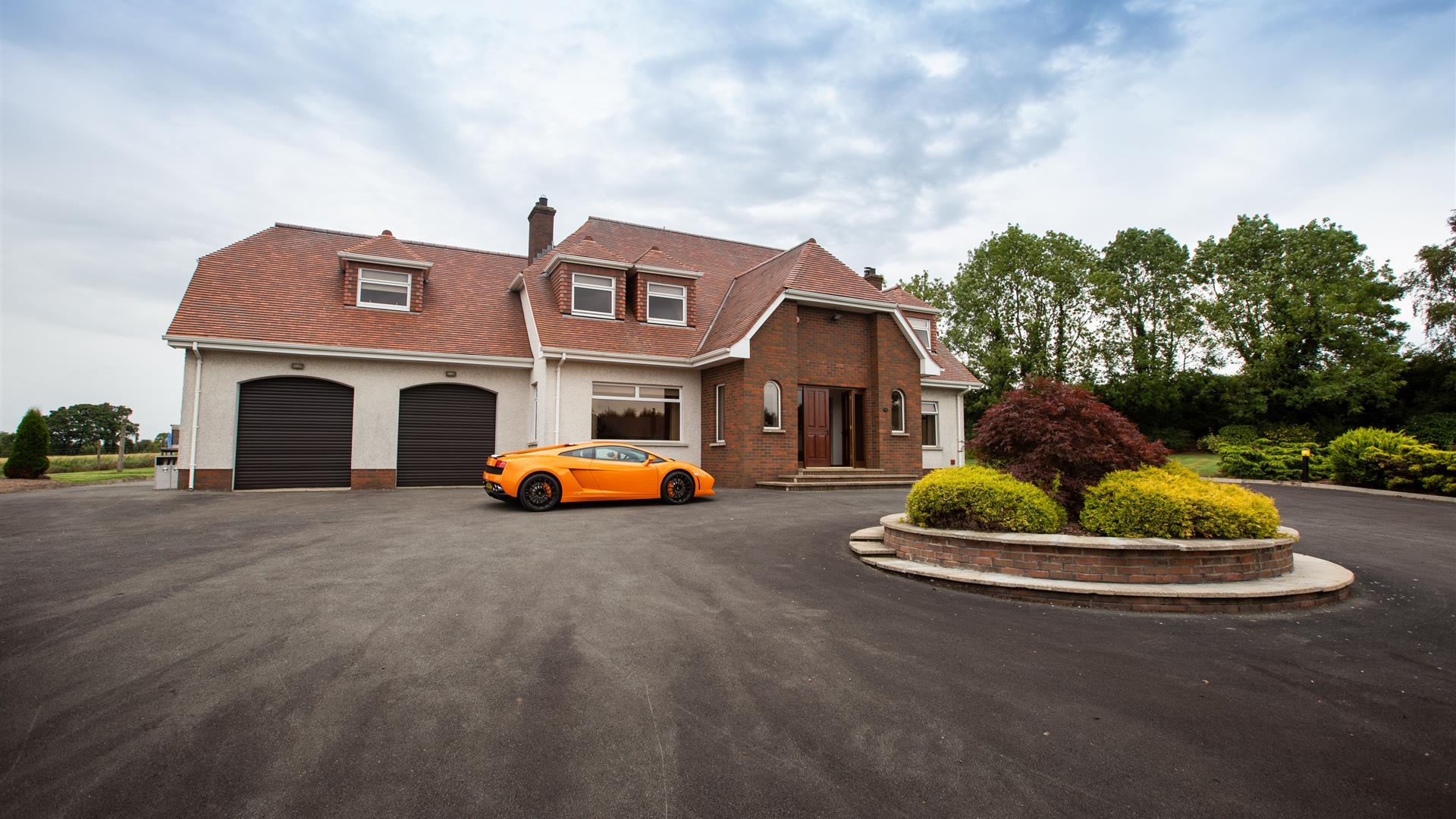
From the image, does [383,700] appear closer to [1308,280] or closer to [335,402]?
[335,402]

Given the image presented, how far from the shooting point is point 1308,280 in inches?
1048

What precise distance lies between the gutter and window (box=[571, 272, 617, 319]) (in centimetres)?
798

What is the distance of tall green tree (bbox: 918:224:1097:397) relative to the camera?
104 ft

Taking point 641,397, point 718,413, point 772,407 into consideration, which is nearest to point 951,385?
point 772,407

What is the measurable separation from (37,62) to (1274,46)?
17080 mm

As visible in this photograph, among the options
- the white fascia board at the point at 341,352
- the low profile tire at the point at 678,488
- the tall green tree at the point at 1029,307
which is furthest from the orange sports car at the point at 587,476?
the tall green tree at the point at 1029,307

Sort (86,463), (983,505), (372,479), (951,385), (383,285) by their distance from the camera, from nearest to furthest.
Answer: (983,505) < (372,479) < (383,285) < (951,385) < (86,463)

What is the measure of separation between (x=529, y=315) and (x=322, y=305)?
4821 mm

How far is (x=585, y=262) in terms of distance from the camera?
16375 mm

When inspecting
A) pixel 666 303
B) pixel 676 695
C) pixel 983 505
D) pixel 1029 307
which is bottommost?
pixel 676 695

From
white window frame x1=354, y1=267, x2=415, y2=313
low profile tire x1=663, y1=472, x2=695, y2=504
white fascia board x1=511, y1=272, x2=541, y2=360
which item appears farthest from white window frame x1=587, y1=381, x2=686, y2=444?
white window frame x1=354, y1=267, x2=415, y2=313

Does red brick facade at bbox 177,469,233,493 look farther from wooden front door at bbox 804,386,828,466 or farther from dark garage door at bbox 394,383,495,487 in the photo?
wooden front door at bbox 804,386,828,466

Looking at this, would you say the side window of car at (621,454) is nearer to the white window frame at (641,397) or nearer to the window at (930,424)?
the white window frame at (641,397)

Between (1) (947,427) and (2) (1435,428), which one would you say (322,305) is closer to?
(1) (947,427)
